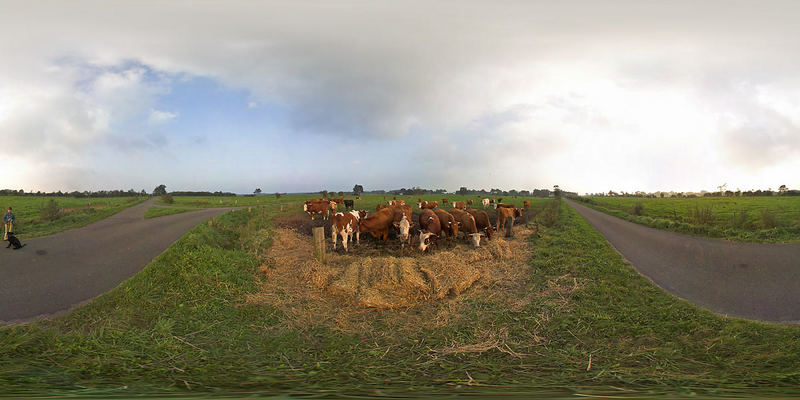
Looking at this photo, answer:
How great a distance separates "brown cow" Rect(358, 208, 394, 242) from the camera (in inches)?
487

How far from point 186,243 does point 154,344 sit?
516 centimetres

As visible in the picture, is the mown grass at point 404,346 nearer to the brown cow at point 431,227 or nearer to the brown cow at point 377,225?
the brown cow at point 431,227

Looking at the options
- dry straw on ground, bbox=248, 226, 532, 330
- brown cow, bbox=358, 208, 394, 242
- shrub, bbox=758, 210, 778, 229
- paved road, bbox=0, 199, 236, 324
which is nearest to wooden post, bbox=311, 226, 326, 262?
dry straw on ground, bbox=248, 226, 532, 330

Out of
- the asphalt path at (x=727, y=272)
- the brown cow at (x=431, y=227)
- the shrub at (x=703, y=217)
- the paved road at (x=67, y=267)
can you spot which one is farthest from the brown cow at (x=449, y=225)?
the shrub at (x=703, y=217)

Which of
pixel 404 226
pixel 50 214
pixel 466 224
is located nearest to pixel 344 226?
pixel 404 226

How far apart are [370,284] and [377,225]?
224 inches

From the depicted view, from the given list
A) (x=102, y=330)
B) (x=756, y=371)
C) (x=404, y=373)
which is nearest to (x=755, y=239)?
(x=756, y=371)

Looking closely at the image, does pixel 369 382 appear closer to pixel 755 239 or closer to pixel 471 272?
pixel 471 272

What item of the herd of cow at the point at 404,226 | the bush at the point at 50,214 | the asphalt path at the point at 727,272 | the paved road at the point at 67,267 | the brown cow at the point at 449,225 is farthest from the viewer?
the bush at the point at 50,214

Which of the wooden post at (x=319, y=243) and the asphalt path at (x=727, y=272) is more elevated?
the wooden post at (x=319, y=243)

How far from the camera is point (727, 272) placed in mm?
8891

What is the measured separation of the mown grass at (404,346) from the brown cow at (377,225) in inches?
235

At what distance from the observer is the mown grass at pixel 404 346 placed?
2949 millimetres

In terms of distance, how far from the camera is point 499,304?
6152 millimetres
